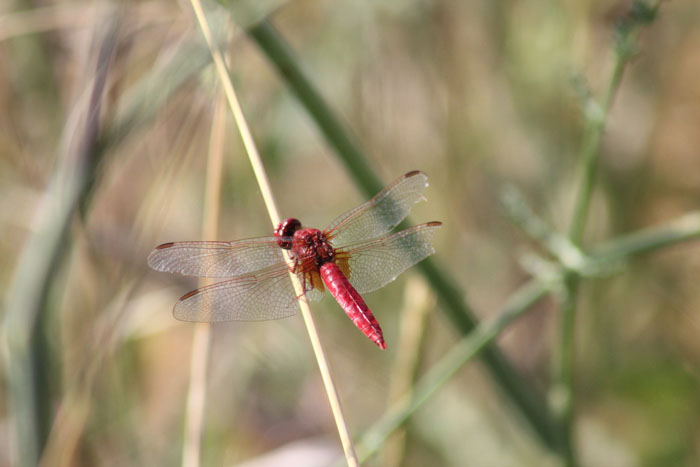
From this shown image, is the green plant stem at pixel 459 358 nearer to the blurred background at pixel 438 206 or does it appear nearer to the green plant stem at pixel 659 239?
the green plant stem at pixel 659 239

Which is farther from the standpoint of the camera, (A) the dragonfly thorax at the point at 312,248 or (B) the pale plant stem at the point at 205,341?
(A) the dragonfly thorax at the point at 312,248

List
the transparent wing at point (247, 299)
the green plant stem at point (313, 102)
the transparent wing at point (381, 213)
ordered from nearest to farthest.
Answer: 1. the green plant stem at point (313, 102)
2. the transparent wing at point (247, 299)
3. the transparent wing at point (381, 213)

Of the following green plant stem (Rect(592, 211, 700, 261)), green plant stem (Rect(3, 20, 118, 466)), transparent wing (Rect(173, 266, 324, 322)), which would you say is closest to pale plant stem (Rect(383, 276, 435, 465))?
transparent wing (Rect(173, 266, 324, 322))

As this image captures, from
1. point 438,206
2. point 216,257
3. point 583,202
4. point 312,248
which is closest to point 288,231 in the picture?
point 312,248

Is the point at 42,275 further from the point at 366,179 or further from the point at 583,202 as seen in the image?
the point at 583,202

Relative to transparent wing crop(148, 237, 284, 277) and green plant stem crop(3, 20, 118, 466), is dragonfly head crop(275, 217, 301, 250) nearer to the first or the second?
transparent wing crop(148, 237, 284, 277)

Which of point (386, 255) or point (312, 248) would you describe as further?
point (312, 248)

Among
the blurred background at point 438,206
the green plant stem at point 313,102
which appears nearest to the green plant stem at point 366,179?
the green plant stem at point 313,102

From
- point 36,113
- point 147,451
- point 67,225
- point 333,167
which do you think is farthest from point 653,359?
point 36,113
